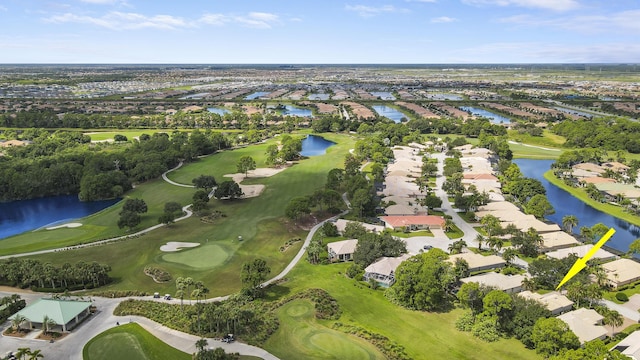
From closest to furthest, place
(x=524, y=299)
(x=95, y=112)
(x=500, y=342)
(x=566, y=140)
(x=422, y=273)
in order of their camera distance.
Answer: (x=500, y=342), (x=524, y=299), (x=422, y=273), (x=566, y=140), (x=95, y=112)

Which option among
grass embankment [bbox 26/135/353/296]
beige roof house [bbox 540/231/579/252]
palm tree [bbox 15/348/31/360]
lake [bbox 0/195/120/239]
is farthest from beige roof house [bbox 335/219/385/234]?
lake [bbox 0/195/120/239]

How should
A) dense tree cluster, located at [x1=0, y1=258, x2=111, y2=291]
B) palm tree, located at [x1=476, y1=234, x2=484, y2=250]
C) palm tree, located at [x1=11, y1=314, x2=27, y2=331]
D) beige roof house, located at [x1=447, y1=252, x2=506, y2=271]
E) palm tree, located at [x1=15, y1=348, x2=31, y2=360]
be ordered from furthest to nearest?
palm tree, located at [x1=476, y1=234, x2=484, y2=250] < beige roof house, located at [x1=447, y1=252, x2=506, y2=271] < dense tree cluster, located at [x1=0, y1=258, x2=111, y2=291] < palm tree, located at [x1=11, y1=314, x2=27, y2=331] < palm tree, located at [x1=15, y1=348, x2=31, y2=360]

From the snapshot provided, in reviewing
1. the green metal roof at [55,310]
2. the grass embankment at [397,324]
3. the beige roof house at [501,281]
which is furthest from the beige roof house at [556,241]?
the green metal roof at [55,310]

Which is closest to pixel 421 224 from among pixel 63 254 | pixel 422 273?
pixel 422 273

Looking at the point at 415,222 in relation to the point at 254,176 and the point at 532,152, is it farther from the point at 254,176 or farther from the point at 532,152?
the point at 532,152

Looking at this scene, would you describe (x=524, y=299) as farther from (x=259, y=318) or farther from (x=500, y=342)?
(x=259, y=318)

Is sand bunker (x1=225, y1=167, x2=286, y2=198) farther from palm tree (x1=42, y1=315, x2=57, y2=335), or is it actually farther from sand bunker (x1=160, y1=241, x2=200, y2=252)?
palm tree (x1=42, y1=315, x2=57, y2=335)

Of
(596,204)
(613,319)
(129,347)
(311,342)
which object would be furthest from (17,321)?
(596,204)
